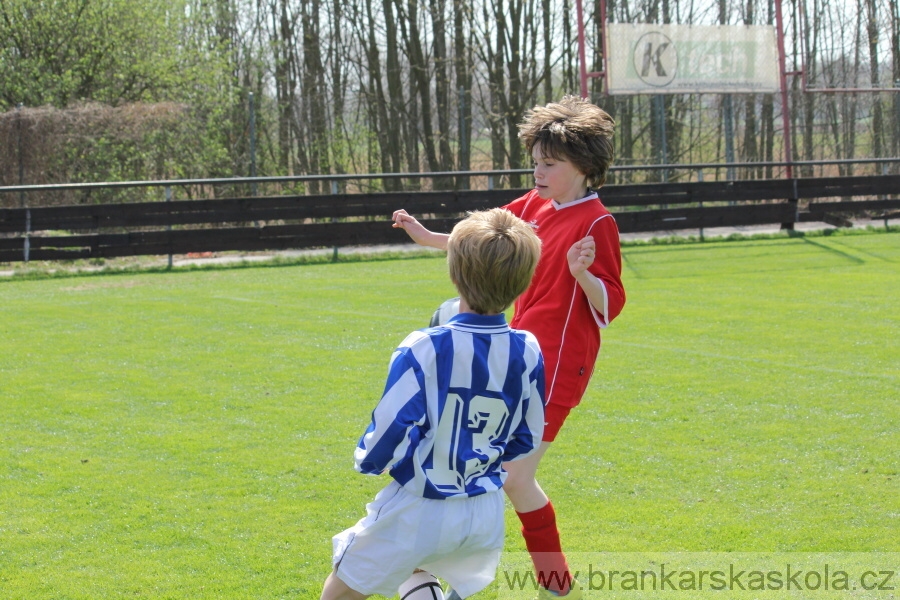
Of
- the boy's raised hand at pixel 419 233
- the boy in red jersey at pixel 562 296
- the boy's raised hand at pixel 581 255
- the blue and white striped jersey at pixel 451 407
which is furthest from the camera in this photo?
the boy's raised hand at pixel 419 233

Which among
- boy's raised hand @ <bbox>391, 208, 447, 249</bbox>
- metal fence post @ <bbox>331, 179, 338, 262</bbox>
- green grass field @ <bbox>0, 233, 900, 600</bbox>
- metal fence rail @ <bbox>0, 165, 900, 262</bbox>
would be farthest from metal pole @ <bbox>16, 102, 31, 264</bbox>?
boy's raised hand @ <bbox>391, 208, 447, 249</bbox>

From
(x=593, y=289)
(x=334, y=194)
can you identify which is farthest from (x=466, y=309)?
(x=334, y=194)

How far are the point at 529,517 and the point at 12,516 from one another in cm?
241

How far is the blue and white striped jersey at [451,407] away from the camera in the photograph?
7.83 feet

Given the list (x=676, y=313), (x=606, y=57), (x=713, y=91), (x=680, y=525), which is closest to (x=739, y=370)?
(x=676, y=313)

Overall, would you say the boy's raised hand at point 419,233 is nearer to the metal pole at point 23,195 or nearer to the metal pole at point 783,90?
the metal pole at point 23,195

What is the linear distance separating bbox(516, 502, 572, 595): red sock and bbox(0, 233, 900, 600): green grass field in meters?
0.32

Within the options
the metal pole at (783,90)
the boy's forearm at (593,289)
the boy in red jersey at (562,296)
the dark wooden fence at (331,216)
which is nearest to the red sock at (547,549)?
the boy in red jersey at (562,296)

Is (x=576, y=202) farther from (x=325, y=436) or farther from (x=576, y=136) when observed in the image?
(x=325, y=436)

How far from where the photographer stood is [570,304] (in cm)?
332

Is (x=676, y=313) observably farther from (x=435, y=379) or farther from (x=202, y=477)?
(x=435, y=379)

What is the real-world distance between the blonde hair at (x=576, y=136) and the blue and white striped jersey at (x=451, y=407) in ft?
3.19

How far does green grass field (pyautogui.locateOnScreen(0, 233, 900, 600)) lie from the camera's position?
153 inches

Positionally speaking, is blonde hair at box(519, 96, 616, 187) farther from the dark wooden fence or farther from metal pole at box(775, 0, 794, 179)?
metal pole at box(775, 0, 794, 179)
